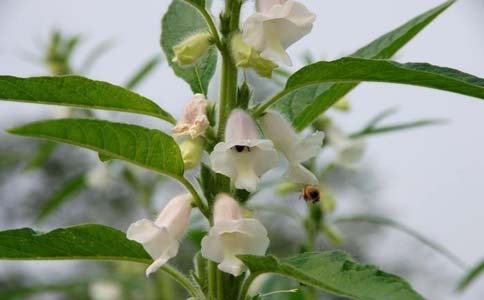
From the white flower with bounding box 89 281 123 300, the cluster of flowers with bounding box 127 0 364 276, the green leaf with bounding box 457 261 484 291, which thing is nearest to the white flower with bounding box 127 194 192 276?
the cluster of flowers with bounding box 127 0 364 276

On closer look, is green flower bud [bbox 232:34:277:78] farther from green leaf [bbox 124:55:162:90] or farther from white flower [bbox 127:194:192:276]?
green leaf [bbox 124:55:162:90]

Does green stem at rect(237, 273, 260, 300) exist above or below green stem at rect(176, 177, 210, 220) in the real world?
below

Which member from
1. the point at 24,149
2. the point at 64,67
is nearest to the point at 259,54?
the point at 64,67

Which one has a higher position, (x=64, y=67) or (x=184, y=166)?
(x=64, y=67)

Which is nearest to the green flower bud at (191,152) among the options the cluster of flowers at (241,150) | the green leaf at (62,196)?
the cluster of flowers at (241,150)

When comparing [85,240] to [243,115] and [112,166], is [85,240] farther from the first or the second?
[112,166]
